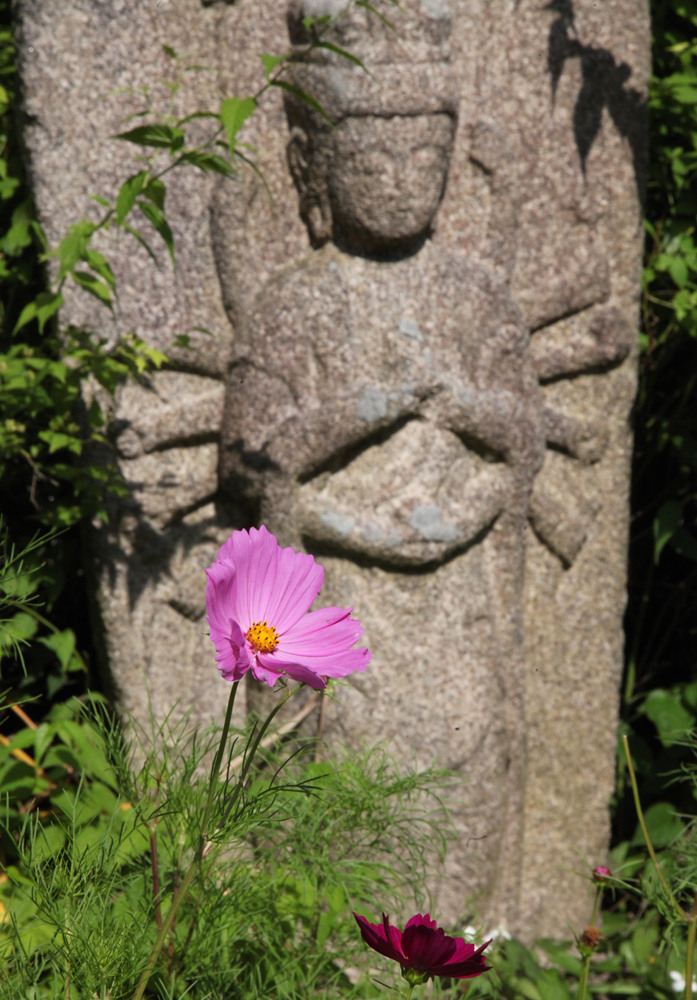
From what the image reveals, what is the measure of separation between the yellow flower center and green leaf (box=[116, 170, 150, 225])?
3.12 feet

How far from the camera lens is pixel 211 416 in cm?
204

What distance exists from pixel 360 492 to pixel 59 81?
1.09 m

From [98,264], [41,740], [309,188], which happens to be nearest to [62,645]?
[41,740]

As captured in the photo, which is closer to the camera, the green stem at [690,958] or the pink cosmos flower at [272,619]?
the pink cosmos flower at [272,619]

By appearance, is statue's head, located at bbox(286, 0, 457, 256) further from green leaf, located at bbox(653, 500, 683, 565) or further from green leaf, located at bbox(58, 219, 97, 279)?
green leaf, located at bbox(653, 500, 683, 565)

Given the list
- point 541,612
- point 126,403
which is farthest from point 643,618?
point 126,403

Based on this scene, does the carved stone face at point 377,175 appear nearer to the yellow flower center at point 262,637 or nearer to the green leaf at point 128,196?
the green leaf at point 128,196

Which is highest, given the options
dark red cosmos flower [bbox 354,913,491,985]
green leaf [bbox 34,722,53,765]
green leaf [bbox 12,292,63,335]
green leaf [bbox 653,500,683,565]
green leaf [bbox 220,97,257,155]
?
green leaf [bbox 220,97,257,155]

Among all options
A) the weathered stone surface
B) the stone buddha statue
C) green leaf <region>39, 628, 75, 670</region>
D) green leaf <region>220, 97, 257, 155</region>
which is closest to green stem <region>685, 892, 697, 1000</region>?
the weathered stone surface

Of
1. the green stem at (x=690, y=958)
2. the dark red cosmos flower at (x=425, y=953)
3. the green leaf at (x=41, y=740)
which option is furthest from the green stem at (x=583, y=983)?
the green leaf at (x=41, y=740)

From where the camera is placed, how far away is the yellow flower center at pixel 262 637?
73 centimetres

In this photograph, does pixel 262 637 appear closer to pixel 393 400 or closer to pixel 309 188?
pixel 393 400

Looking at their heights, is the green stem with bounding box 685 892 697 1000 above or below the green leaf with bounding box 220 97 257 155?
below

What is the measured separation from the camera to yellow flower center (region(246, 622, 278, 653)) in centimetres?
73
